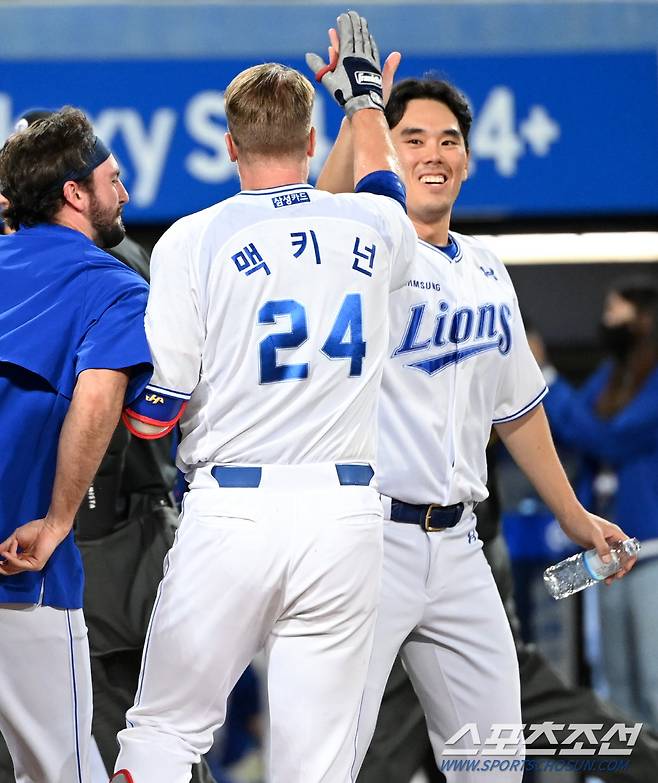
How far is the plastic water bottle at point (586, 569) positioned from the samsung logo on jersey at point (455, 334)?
574 millimetres

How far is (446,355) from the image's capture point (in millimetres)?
3230

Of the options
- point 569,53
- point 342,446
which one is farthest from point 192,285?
point 569,53

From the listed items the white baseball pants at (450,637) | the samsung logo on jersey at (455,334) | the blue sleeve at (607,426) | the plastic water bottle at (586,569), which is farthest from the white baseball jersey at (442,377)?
the blue sleeve at (607,426)

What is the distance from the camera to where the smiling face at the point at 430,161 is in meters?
3.41

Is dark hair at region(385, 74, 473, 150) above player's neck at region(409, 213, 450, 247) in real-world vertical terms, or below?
above

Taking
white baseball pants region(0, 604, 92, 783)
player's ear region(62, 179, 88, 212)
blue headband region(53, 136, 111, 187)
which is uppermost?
blue headband region(53, 136, 111, 187)

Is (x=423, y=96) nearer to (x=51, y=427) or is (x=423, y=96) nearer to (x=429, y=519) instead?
(x=429, y=519)

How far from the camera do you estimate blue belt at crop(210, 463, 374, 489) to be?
2674 millimetres

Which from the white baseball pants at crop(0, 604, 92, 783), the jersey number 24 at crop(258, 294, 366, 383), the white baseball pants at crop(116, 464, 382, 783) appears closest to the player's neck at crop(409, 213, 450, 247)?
the jersey number 24 at crop(258, 294, 366, 383)

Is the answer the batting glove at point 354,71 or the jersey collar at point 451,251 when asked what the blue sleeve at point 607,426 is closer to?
the jersey collar at point 451,251

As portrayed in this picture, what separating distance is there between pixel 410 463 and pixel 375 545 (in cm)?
45

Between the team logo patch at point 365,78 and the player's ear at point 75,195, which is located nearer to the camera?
the player's ear at point 75,195

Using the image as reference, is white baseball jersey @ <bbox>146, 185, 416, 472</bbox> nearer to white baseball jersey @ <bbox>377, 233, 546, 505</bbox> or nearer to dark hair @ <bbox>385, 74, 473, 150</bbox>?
→ white baseball jersey @ <bbox>377, 233, 546, 505</bbox>

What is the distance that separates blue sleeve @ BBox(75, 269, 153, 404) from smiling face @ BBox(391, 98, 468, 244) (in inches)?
33.6
